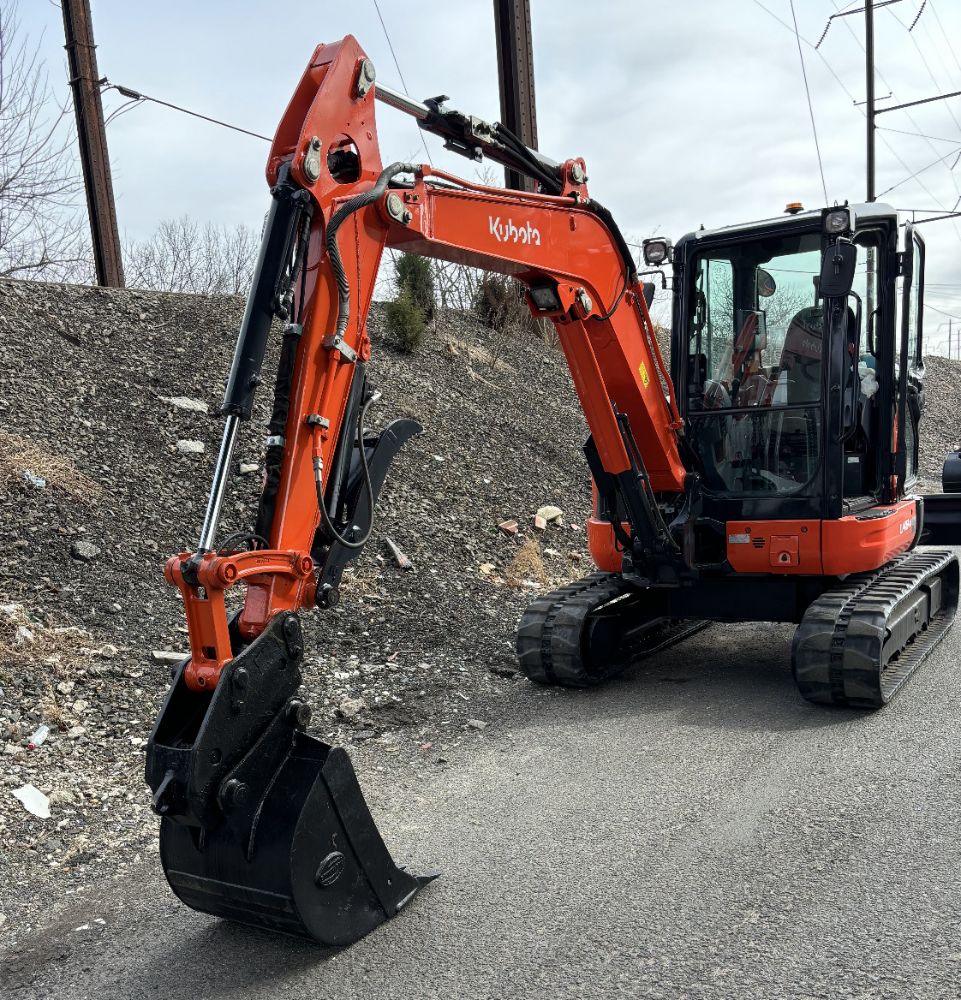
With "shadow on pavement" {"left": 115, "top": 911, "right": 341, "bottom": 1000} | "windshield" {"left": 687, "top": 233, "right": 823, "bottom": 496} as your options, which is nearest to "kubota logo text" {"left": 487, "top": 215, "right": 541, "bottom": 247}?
"windshield" {"left": 687, "top": 233, "right": 823, "bottom": 496}

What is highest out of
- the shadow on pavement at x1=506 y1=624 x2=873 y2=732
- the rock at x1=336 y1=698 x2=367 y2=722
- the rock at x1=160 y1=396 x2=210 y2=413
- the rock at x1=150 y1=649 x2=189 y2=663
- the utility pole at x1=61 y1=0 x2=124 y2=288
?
the utility pole at x1=61 y1=0 x2=124 y2=288

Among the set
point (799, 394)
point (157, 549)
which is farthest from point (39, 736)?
point (799, 394)

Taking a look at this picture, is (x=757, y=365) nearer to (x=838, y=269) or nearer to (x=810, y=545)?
(x=838, y=269)

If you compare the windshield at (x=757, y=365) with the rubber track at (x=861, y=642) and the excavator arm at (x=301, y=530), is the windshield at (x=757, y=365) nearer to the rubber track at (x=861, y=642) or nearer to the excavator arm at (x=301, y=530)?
the rubber track at (x=861, y=642)

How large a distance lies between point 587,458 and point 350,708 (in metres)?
2.10

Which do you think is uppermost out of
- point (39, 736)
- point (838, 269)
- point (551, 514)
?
point (838, 269)

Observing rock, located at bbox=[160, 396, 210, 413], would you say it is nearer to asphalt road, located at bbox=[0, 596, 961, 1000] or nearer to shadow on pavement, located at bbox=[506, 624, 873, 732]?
shadow on pavement, located at bbox=[506, 624, 873, 732]

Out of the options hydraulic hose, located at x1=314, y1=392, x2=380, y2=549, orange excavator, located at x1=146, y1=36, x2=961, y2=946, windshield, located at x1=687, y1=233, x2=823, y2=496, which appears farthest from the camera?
windshield, located at x1=687, y1=233, x2=823, y2=496

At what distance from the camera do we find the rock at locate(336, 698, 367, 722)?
586cm

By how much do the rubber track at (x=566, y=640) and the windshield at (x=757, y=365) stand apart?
1071 mm

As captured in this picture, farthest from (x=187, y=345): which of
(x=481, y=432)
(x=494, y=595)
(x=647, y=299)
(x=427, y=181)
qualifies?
(x=427, y=181)

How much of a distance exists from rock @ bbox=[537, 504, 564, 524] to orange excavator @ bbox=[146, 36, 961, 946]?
2.88 m

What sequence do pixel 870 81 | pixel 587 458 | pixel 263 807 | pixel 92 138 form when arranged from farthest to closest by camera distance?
pixel 870 81
pixel 92 138
pixel 587 458
pixel 263 807

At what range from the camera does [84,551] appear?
7152 millimetres
